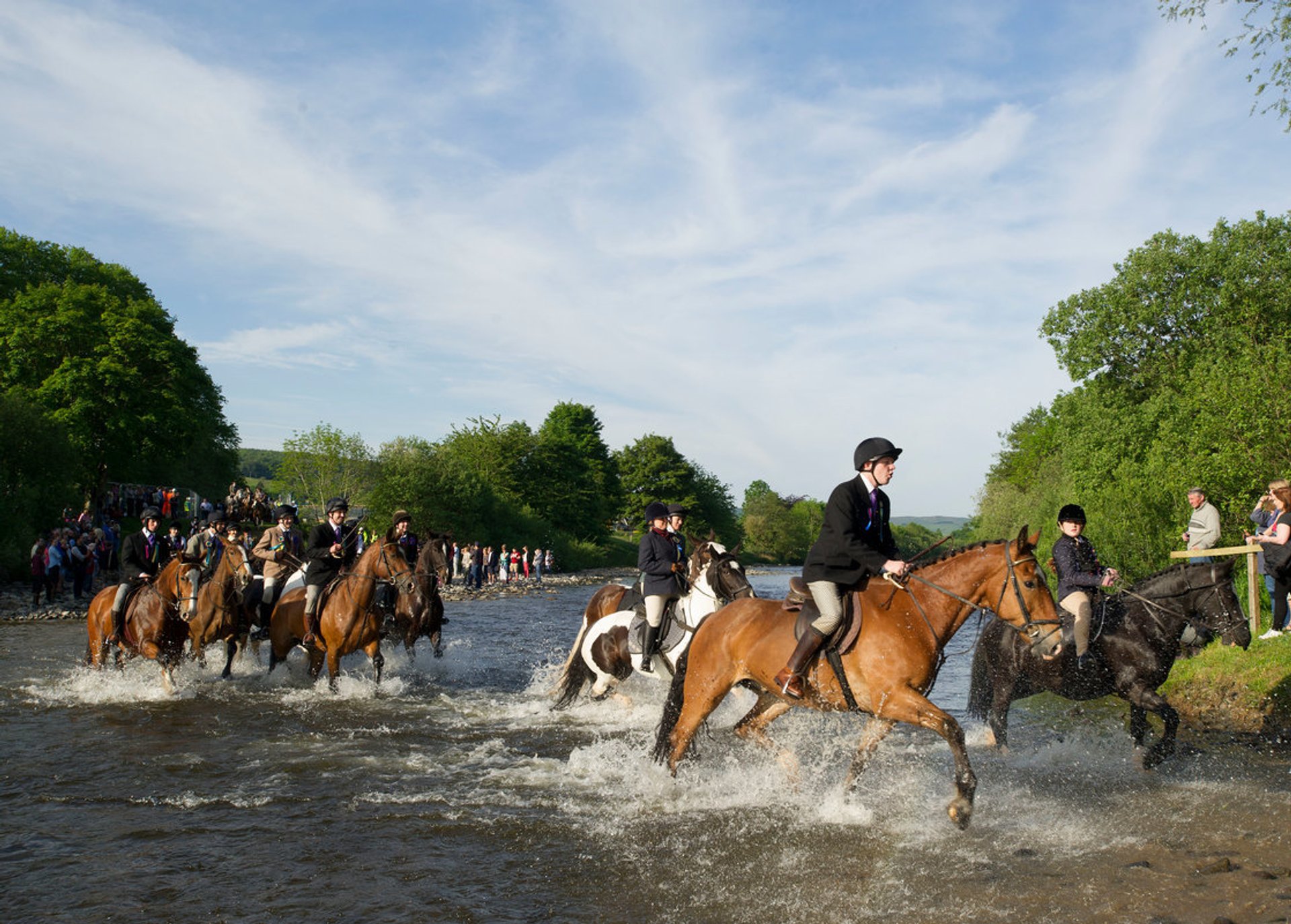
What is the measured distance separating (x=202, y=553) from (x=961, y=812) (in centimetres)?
1170

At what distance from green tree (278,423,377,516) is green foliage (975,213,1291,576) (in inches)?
2295

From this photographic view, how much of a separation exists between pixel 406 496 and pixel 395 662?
168ft

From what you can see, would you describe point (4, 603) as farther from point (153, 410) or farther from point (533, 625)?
point (153, 410)

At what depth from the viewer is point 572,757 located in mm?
9492

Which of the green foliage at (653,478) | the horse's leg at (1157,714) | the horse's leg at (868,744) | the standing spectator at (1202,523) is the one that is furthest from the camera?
the green foliage at (653,478)

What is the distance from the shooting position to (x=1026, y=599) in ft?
24.0

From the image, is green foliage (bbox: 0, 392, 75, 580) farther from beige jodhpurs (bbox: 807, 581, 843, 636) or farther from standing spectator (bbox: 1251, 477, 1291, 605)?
standing spectator (bbox: 1251, 477, 1291, 605)

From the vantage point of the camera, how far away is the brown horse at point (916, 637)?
7133 millimetres

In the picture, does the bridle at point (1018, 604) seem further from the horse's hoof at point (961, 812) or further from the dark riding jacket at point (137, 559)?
the dark riding jacket at point (137, 559)

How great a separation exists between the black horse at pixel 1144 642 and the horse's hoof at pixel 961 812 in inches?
119

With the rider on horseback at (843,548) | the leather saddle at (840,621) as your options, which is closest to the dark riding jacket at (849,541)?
the rider on horseback at (843,548)

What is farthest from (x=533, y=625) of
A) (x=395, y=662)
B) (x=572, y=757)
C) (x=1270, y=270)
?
(x=1270, y=270)

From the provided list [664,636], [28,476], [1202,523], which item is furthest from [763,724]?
[28,476]

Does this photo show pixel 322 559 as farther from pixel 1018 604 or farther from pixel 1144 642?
pixel 1144 642
